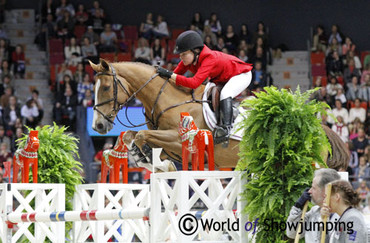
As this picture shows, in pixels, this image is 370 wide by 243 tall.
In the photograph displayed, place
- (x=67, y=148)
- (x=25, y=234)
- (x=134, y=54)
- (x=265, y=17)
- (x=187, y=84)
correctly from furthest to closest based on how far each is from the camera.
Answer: (x=265, y=17) < (x=134, y=54) < (x=67, y=148) < (x=25, y=234) < (x=187, y=84)

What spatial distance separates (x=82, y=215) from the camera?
5352 mm

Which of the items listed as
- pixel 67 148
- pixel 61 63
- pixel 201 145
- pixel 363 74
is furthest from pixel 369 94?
pixel 201 145

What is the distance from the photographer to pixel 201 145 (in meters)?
4.89

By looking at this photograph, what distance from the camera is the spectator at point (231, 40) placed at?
50.1 ft

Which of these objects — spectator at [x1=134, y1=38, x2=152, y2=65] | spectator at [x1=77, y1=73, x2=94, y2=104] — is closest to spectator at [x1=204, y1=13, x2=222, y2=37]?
spectator at [x1=134, y1=38, x2=152, y2=65]

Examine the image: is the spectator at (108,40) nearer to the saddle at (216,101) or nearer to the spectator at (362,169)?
the spectator at (362,169)

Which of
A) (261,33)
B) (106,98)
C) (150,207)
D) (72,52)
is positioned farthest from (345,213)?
(261,33)

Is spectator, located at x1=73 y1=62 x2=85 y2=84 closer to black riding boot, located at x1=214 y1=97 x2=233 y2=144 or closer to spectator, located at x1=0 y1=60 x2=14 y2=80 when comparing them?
spectator, located at x1=0 y1=60 x2=14 y2=80

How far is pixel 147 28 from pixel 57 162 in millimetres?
9123

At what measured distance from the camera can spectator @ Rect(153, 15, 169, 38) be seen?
15.8 meters

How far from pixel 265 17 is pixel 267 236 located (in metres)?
13.0

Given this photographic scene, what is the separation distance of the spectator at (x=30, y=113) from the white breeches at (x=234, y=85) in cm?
725

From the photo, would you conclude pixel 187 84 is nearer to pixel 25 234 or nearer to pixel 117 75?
pixel 117 75

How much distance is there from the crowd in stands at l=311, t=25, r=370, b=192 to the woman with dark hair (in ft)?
21.9
